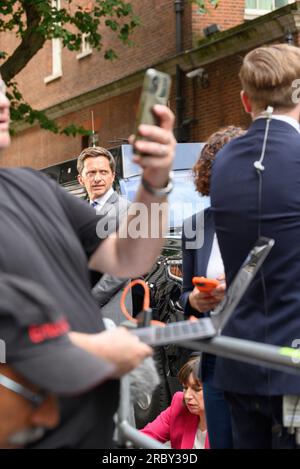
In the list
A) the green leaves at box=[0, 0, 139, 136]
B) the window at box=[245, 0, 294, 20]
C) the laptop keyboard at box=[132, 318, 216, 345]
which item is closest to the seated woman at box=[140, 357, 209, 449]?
the laptop keyboard at box=[132, 318, 216, 345]

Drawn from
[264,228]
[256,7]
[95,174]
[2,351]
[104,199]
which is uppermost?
[256,7]

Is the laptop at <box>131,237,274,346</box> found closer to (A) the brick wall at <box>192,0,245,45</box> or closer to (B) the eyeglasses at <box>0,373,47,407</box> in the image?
(B) the eyeglasses at <box>0,373,47,407</box>

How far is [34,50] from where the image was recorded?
56.5 ft

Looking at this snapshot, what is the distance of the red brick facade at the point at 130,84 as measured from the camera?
2039 cm

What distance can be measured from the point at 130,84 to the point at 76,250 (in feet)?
71.6

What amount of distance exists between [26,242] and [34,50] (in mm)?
→ 15444

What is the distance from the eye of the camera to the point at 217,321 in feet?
8.73

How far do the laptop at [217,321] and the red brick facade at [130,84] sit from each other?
51.6 feet

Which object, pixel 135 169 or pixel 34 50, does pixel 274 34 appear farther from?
pixel 135 169

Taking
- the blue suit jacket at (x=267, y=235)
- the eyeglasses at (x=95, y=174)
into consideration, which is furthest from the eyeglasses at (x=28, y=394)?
the eyeglasses at (x=95, y=174)

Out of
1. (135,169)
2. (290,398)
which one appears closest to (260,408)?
(290,398)

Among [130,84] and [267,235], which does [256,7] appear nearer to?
[130,84]

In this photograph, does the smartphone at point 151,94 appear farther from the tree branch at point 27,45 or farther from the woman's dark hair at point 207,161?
the tree branch at point 27,45

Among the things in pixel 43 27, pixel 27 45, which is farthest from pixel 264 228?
pixel 27 45
